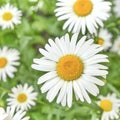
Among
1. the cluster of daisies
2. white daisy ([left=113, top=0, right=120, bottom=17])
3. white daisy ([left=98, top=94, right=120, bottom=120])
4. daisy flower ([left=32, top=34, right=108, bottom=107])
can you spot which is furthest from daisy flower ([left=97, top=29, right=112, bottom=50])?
daisy flower ([left=32, top=34, right=108, bottom=107])

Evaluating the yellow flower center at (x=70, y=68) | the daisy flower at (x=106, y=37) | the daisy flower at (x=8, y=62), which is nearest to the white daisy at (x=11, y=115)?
the yellow flower center at (x=70, y=68)

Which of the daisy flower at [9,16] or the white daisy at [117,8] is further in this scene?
Result: the white daisy at [117,8]

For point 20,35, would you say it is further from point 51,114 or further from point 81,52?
point 81,52

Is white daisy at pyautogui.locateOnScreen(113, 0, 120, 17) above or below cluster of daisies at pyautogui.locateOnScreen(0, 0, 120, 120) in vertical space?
above

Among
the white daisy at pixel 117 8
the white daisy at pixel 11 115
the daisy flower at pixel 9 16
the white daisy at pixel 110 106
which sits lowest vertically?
the white daisy at pixel 110 106

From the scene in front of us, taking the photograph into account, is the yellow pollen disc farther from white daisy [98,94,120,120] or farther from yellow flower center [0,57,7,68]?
yellow flower center [0,57,7,68]

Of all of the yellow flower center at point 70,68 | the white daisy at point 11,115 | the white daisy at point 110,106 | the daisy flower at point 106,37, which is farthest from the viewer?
the daisy flower at point 106,37

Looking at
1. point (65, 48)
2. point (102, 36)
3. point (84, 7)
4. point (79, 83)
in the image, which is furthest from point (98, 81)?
point (102, 36)

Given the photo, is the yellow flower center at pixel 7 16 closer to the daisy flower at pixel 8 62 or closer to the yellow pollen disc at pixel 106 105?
the daisy flower at pixel 8 62
